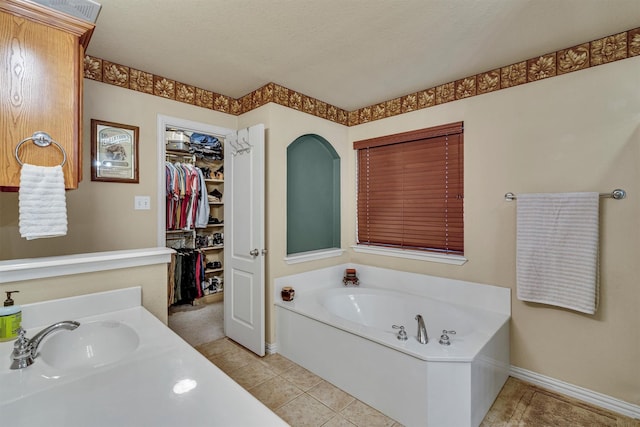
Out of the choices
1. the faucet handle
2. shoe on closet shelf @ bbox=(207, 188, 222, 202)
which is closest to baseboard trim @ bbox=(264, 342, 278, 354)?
the faucet handle

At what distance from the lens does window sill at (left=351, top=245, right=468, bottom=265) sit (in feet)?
8.58

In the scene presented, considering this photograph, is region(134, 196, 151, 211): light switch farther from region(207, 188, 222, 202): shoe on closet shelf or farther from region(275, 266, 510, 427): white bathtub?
region(207, 188, 222, 202): shoe on closet shelf

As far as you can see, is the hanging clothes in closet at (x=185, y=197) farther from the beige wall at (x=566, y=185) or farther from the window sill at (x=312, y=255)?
the beige wall at (x=566, y=185)

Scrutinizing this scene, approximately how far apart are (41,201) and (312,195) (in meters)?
2.23

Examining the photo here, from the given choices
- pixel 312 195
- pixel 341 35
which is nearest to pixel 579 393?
pixel 312 195

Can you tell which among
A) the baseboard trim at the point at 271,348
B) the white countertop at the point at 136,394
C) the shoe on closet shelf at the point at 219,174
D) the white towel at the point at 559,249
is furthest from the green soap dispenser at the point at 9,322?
the shoe on closet shelf at the point at 219,174

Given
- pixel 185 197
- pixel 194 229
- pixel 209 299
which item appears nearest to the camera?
pixel 185 197

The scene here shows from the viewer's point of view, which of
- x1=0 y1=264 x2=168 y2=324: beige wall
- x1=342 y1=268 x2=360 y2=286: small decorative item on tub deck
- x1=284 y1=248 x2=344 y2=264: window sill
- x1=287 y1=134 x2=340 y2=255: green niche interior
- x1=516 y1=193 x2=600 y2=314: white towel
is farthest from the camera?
x1=342 y1=268 x2=360 y2=286: small decorative item on tub deck

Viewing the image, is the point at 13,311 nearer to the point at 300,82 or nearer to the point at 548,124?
the point at 300,82

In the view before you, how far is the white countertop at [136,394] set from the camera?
30.5 inches

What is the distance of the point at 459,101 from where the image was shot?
101 inches

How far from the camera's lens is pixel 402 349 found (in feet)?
5.94

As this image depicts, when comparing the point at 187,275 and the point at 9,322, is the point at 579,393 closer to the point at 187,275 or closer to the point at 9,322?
the point at 9,322

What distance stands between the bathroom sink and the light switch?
1.25m
